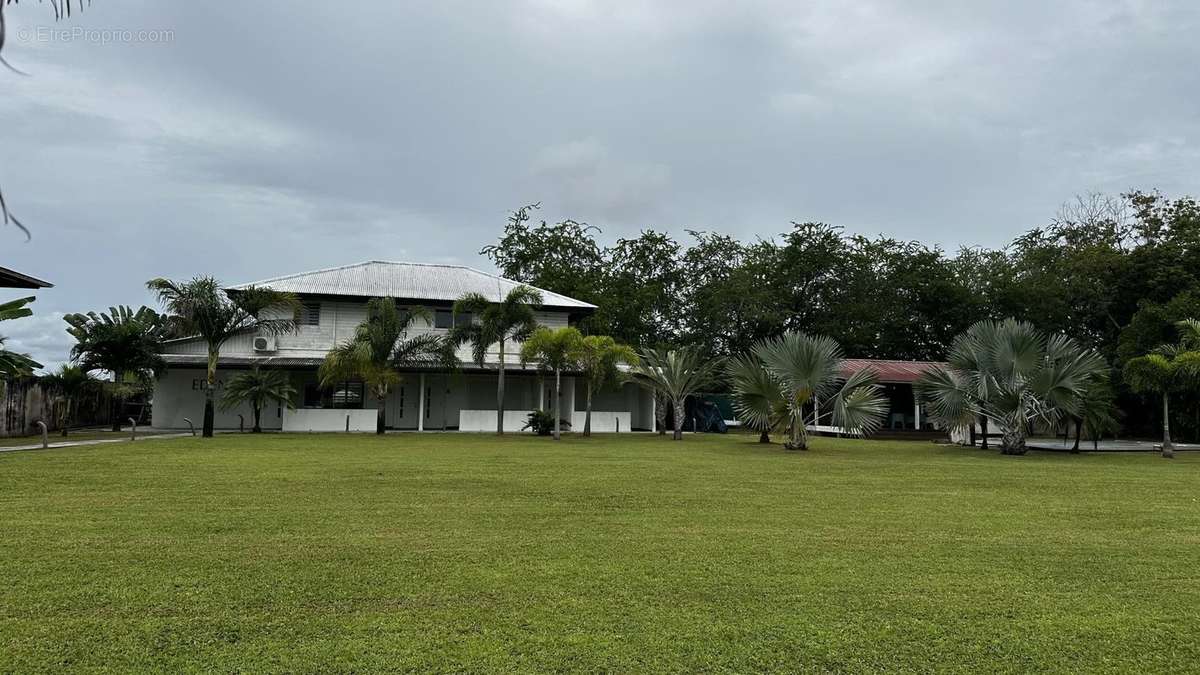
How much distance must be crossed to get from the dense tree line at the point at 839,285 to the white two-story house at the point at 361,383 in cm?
781

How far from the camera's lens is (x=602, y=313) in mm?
40125

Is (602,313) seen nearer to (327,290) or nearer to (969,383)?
(327,290)

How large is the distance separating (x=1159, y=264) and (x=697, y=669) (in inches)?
1394

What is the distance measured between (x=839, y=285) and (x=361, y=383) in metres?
26.4

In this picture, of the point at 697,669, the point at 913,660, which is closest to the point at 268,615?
the point at 697,669

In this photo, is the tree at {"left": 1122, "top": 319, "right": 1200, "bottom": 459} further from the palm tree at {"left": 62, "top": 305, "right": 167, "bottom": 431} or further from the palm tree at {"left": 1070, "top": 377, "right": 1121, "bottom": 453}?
the palm tree at {"left": 62, "top": 305, "right": 167, "bottom": 431}

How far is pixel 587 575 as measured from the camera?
582cm

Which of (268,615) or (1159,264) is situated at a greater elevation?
(1159,264)

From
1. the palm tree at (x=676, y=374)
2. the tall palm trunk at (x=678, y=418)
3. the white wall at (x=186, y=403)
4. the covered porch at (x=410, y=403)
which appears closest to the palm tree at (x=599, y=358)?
the palm tree at (x=676, y=374)

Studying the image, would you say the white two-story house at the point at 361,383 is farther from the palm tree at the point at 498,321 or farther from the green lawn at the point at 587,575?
the green lawn at the point at 587,575

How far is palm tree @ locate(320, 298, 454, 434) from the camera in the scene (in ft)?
82.1

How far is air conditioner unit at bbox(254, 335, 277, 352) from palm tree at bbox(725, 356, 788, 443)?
16714 mm

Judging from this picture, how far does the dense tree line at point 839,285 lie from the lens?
3694 centimetres

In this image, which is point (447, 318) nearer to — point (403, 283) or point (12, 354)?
point (403, 283)
